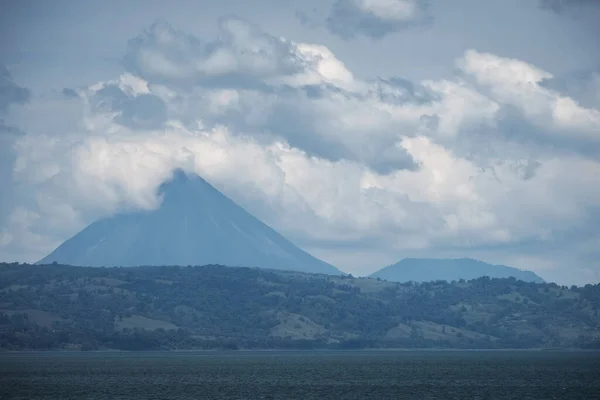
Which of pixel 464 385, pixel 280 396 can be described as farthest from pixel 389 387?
pixel 280 396

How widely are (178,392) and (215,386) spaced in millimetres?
19315

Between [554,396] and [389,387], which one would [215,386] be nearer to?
[389,387]

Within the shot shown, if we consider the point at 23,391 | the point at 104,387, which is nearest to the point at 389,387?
the point at 104,387

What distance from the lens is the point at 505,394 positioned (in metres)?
168

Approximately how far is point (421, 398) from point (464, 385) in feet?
124

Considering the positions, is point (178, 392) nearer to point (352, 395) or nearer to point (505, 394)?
point (352, 395)

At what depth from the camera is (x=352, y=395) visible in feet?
541

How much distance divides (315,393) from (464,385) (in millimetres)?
38930

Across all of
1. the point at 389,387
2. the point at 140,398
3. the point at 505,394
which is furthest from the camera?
the point at 389,387

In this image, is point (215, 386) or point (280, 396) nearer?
point (280, 396)

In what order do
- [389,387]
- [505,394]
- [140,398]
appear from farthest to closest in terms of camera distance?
[389,387]
[505,394]
[140,398]

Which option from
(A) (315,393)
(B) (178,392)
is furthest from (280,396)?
(B) (178,392)

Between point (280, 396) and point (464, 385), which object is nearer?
point (280, 396)

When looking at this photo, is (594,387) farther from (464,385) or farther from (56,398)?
(56,398)
